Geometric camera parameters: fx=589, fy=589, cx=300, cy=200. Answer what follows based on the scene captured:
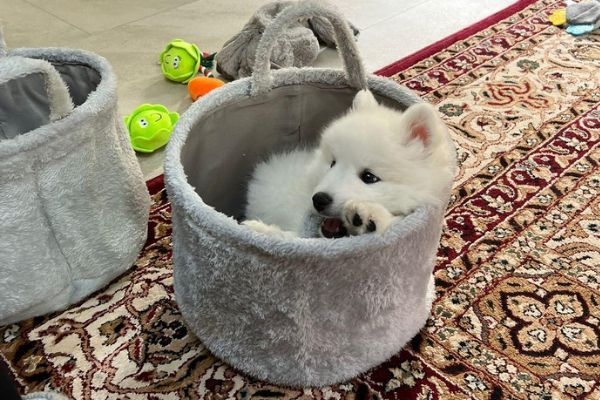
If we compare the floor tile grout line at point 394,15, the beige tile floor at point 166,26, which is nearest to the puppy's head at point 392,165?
the beige tile floor at point 166,26

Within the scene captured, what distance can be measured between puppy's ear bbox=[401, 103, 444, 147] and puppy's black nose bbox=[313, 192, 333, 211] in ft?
0.63

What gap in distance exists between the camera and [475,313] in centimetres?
137

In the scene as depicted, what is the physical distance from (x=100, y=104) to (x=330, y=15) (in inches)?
20.4

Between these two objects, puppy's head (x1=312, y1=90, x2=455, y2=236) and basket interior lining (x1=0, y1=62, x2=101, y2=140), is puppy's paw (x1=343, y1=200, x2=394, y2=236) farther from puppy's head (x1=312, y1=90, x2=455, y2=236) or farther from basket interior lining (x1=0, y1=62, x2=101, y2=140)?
basket interior lining (x1=0, y1=62, x2=101, y2=140)

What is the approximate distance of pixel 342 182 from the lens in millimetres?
1141

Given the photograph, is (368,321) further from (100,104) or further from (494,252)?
(100,104)

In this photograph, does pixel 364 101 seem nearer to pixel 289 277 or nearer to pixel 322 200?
pixel 322 200

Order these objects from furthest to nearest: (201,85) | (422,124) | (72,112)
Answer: (201,85) → (72,112) → (422,124)

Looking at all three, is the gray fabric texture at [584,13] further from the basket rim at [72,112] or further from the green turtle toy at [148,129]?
the basket rim at [72,112]

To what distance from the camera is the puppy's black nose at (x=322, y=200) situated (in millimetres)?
1126

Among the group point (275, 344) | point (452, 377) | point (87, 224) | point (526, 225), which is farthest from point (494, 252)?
point (87, 224)

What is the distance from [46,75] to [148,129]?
0.65m

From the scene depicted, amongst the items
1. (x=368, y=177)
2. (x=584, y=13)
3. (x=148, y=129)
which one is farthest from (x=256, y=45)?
(x=584, y=13)

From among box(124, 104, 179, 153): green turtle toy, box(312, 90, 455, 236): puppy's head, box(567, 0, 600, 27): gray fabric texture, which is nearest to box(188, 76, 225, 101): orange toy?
box(124, 104, 179, 153): green turtle toy
